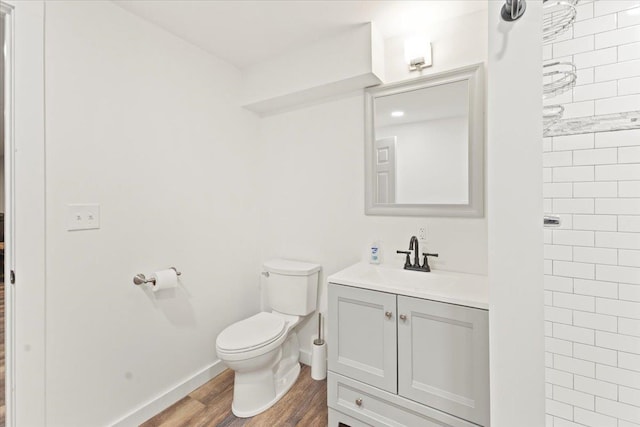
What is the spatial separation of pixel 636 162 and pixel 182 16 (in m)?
2.27

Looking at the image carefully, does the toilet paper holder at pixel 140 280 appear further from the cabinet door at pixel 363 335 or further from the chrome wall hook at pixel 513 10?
the chrome wall hook at pixel 513 10

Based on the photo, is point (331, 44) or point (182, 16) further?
point (331, 44)

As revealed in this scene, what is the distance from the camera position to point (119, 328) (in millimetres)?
1593

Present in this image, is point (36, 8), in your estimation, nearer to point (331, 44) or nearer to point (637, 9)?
point (331, 44)

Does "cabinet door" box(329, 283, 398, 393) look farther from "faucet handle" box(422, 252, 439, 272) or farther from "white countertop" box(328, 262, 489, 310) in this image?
"faucet handle" box(422, 252, 439, 272)

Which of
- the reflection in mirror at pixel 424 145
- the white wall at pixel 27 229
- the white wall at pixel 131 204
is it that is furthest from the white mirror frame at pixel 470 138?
the white wall at pixel 27 229

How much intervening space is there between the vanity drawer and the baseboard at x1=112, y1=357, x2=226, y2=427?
3.09 ft

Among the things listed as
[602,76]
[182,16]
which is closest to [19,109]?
[182,16]

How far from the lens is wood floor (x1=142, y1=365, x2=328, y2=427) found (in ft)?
5.46

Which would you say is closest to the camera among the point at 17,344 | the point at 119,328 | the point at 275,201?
the point at 17,344

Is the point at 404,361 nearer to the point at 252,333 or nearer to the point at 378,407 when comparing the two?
the point at 378,407

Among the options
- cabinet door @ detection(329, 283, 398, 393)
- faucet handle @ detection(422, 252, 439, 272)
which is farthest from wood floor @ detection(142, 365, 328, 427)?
faucet handle @ detection(422, 252, 439, 272)

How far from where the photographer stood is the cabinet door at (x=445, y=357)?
1.23m

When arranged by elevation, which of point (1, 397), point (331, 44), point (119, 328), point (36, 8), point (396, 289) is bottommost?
point (1, 397)
